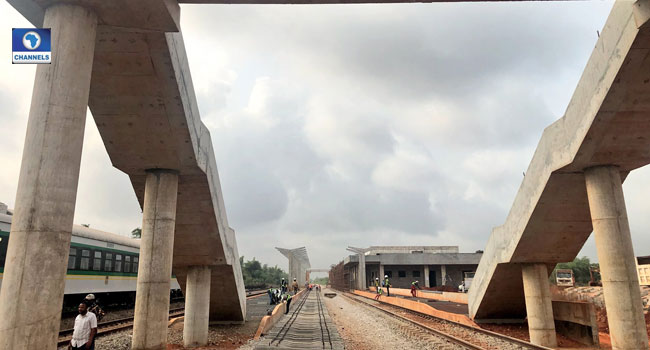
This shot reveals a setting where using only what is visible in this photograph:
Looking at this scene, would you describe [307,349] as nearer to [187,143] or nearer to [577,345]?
[187,143]

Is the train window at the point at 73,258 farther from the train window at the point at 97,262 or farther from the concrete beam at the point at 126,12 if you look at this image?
the concrete beam at the point at 126,12

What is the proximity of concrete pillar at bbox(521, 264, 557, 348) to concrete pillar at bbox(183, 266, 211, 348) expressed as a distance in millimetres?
11546

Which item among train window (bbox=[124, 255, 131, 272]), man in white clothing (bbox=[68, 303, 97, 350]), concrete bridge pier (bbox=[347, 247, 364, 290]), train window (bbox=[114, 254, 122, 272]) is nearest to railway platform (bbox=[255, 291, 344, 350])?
man in white clothing (bbox=[68, 303, 97, 350])

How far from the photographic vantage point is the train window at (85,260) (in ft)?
66.7

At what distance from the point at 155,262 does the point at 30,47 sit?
6.79 metres

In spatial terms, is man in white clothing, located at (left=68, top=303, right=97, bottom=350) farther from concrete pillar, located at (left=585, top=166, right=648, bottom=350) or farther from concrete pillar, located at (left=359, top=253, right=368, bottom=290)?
concrete pillar, located at (left=359, top=253, right=368, bottom=290)

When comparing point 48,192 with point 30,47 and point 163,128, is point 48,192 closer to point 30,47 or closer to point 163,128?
point 30,47

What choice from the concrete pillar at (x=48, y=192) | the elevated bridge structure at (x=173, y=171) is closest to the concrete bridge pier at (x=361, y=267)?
the elevated bridge structure at (x=173, y=171)

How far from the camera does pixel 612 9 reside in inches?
337

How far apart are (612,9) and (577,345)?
1141 cm

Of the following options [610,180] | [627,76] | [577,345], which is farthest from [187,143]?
[577,345]

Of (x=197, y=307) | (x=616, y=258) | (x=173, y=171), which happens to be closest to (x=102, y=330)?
(x=197, y=307)

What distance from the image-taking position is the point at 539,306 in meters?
14.3

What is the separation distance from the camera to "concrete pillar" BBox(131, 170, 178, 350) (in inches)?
433
